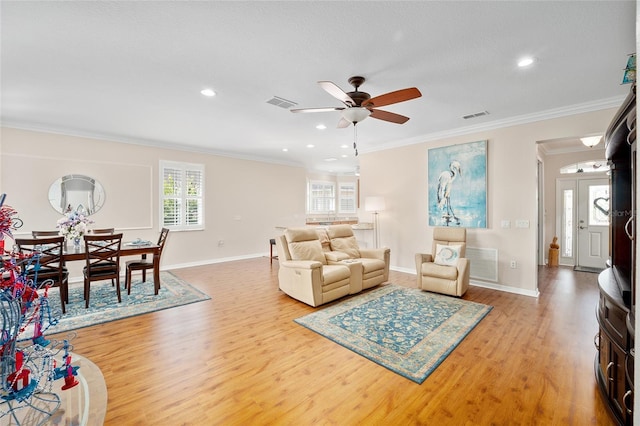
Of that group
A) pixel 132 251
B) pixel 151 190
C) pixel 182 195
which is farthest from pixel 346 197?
pixel 132 251

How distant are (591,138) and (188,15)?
17.6 feet

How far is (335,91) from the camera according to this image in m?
2.59

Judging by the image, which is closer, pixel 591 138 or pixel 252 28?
pixel 252 28

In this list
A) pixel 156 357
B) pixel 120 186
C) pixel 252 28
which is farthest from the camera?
pixel 120 186

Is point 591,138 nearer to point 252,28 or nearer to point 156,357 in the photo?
point 252,28

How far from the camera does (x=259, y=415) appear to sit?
6.05 feet

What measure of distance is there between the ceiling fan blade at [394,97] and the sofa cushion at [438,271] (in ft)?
8.68

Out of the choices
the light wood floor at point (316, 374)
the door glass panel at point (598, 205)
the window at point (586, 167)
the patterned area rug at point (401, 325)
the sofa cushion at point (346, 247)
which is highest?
the window at point (586, 167)

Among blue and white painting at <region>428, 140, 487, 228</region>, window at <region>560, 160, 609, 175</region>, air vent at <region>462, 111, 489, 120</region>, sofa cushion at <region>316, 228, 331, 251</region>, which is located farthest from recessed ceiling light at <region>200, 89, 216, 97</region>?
window at <region>560, 160, 609, 175</region>

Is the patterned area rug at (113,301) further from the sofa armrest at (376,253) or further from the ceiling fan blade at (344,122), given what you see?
the ceiling fan blade at (344,122)

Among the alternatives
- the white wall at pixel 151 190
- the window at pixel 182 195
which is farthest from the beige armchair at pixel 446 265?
the window at pixel 182 195

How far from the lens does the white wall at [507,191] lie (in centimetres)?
418

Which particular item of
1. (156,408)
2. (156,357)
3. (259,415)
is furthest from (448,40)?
(156,357)

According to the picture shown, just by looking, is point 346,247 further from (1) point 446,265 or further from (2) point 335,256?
(1) point 446,265
